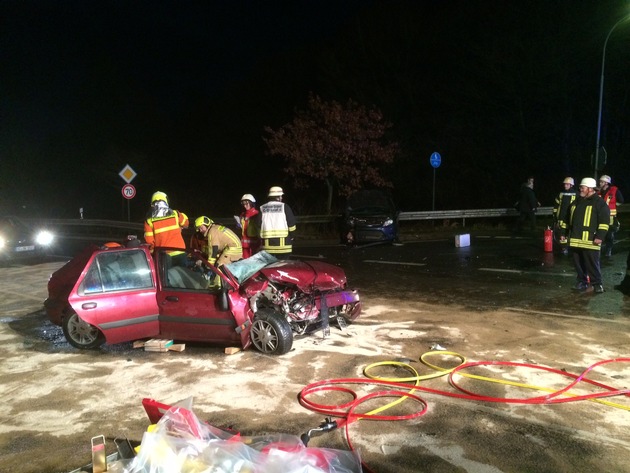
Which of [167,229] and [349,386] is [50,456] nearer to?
[349,386]

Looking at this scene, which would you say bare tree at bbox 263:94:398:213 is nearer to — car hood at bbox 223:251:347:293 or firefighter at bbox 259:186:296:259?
firefighter at bbox 259:186:296:259

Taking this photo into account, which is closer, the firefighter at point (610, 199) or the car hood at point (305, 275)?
the car hood at point (305, 275)

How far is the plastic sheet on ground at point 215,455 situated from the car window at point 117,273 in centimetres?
334

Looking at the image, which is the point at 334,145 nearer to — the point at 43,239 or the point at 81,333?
the point at 43,239

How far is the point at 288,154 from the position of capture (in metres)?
23.2

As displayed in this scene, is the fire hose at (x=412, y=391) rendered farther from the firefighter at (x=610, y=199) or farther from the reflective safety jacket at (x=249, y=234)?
the firefighter at (x=610, y=199)

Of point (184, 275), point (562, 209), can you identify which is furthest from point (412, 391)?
point (562, 209)

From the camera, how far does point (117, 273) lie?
6523mm

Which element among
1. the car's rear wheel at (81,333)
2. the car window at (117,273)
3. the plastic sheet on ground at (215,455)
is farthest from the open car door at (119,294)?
the plastic sheet on ground at (215,455)

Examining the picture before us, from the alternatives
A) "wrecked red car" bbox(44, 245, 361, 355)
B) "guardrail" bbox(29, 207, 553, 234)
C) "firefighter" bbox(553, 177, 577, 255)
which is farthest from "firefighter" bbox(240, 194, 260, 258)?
"guardrail" bbox(29, 207, 553, 234)

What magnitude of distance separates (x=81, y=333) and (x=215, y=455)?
4.17 m

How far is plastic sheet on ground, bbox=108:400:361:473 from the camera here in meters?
3.10

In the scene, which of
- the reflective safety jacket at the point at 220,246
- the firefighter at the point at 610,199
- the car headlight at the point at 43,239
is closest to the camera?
the reflective safety jacket at the point at 220,246

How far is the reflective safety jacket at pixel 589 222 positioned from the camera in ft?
28.9
